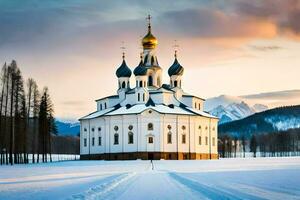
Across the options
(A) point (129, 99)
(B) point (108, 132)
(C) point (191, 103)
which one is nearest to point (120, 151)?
(B) point (108, 132)

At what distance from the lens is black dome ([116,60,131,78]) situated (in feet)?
345

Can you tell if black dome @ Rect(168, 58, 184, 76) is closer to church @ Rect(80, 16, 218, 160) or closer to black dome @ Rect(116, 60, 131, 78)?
church @ Rect(80, 16, 218, 160)

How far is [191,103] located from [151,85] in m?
8.44

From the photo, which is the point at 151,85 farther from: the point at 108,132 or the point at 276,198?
the point at 276,198

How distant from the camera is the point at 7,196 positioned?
20.7 meters

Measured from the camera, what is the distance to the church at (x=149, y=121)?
91.8 m

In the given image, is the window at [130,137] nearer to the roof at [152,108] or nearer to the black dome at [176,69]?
the roof at [152,108]

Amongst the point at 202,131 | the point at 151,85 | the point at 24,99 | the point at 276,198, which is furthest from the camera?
the point at 151,85

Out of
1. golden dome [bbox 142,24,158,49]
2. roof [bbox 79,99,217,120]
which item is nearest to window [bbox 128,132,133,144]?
roof [bbox 79,99,217,120]

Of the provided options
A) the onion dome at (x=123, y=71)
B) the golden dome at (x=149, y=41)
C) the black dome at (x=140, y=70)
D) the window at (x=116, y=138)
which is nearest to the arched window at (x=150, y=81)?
the onion dome at (x=123, y=71)

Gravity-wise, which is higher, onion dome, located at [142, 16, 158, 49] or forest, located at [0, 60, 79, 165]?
onion dome, located at [142, 16, 158, 49]

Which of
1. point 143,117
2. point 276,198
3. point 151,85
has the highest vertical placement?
point 151,85

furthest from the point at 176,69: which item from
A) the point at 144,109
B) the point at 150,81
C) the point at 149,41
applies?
the point at 144,109

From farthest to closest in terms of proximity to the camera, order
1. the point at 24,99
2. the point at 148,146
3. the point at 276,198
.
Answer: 1. the point at 148,146
2. the point at 24,99
3. the point at 276,198
